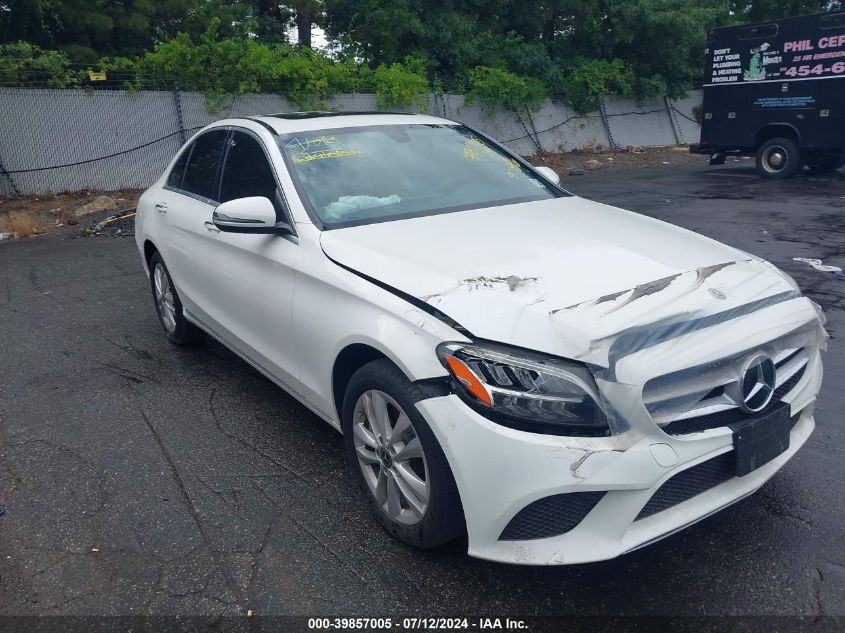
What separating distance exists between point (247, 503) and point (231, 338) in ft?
4.01

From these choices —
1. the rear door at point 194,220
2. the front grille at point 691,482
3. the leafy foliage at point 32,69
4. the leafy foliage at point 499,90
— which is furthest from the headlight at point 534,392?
the leafy foliage at point 499,90

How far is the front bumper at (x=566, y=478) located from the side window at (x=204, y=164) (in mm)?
2853

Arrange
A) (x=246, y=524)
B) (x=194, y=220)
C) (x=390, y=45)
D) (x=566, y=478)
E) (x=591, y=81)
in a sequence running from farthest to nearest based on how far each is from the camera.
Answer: (x=591, y=81)
(x=390, y=45)
(x=194, y=220)
(x=246, y=524)
(x=566, y=478)

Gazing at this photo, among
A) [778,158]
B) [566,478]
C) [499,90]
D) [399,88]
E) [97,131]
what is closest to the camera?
[566,478]

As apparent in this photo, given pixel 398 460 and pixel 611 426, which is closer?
pixel 611 426

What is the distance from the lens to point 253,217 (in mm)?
3631

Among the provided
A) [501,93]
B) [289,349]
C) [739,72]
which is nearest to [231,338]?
[289,349]

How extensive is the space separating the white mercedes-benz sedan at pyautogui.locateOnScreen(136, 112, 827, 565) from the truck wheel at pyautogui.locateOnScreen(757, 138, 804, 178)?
1312 cm

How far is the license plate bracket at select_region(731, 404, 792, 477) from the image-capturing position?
2.63 metres

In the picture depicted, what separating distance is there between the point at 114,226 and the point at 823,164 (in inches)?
551

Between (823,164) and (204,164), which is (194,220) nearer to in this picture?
(204,164)

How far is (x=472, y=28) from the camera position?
76.2 ft

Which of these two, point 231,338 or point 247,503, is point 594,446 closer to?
point 247,503

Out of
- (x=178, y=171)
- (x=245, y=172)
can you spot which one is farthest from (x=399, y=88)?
(x=245, y=172)
